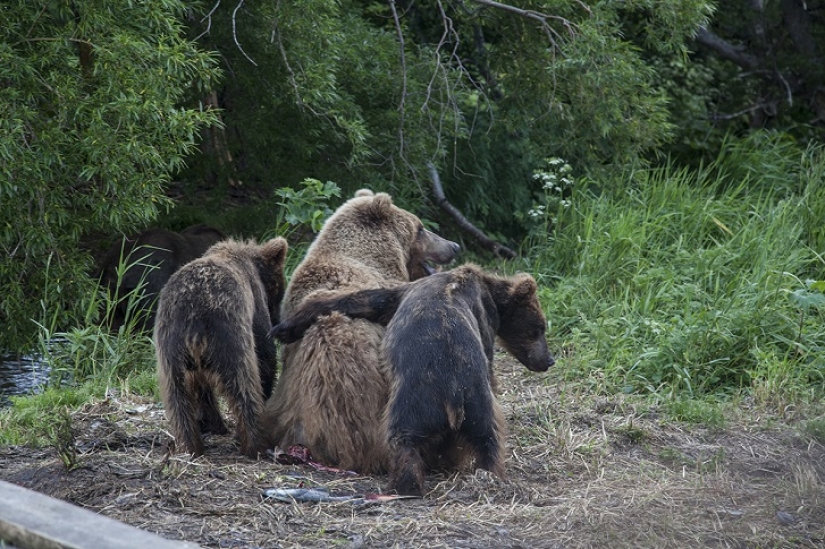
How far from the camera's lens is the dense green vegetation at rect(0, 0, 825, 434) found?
7.46 metres

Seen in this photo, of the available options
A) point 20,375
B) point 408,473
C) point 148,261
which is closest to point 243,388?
point 408,473

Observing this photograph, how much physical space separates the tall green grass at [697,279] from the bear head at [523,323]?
48.0 inches

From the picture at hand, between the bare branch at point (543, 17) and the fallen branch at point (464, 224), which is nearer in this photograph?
the bare branch at point (543, 17)

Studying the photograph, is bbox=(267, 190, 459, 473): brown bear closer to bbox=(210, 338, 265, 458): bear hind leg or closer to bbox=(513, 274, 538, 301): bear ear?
bbox=(210, 338, 265, 458): bear hind leg

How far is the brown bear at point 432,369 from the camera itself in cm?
507

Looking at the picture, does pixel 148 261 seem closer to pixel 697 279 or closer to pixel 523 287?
pixel 523 287

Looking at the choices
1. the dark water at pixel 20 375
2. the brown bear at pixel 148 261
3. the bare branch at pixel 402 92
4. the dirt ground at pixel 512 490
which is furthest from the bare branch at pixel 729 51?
the dark water at pixel 20 375

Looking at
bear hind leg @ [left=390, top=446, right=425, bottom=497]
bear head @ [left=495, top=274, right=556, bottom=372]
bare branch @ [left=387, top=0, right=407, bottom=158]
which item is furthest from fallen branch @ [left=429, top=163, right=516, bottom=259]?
bear hind leg @ [left=390, top=446, right=425, bottom=497]

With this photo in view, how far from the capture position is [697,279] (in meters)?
8.79

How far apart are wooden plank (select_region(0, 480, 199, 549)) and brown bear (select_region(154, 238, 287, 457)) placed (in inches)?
76.6

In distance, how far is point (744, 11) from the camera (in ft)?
41.6

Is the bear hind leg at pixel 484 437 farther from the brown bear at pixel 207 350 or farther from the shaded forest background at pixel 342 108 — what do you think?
the shaded forest background at pixel 342 108

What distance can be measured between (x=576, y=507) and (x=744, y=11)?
30.9 feet

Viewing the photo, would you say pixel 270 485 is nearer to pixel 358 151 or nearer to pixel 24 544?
pixel 24 544
